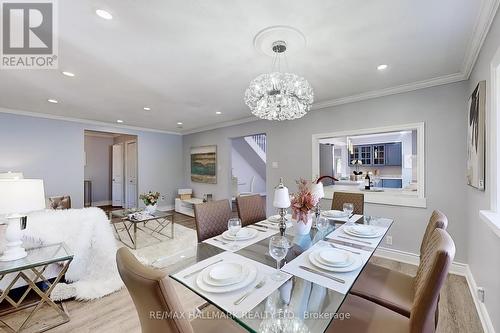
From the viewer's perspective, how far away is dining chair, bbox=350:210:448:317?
4.45 feet

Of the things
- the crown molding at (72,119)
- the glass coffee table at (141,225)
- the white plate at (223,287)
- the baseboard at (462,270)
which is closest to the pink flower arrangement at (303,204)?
the white plate at (223,287)

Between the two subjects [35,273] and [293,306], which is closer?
[293,306]

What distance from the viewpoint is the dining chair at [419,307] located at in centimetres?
87

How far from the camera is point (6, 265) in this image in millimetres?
1680

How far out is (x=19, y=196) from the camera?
167 cm

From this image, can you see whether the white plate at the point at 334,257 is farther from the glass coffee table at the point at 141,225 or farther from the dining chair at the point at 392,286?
the glass coffee table at the point at 141,225

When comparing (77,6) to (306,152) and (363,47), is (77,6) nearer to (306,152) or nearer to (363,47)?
(363,47)

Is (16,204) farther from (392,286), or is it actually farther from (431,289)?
(392,286)

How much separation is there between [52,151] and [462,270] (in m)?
7.37

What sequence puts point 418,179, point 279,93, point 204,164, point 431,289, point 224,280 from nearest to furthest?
point 431,289 < point 224,280 < point 279,93 < point 418,179 < point 204,164

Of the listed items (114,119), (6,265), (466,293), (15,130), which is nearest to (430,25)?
(466,293)

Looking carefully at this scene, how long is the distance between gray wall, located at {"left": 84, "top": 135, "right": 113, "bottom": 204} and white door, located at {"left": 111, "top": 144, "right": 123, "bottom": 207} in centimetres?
54

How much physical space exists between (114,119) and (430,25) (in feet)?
19.1

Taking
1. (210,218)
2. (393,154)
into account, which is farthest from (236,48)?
Result: (393,154)
